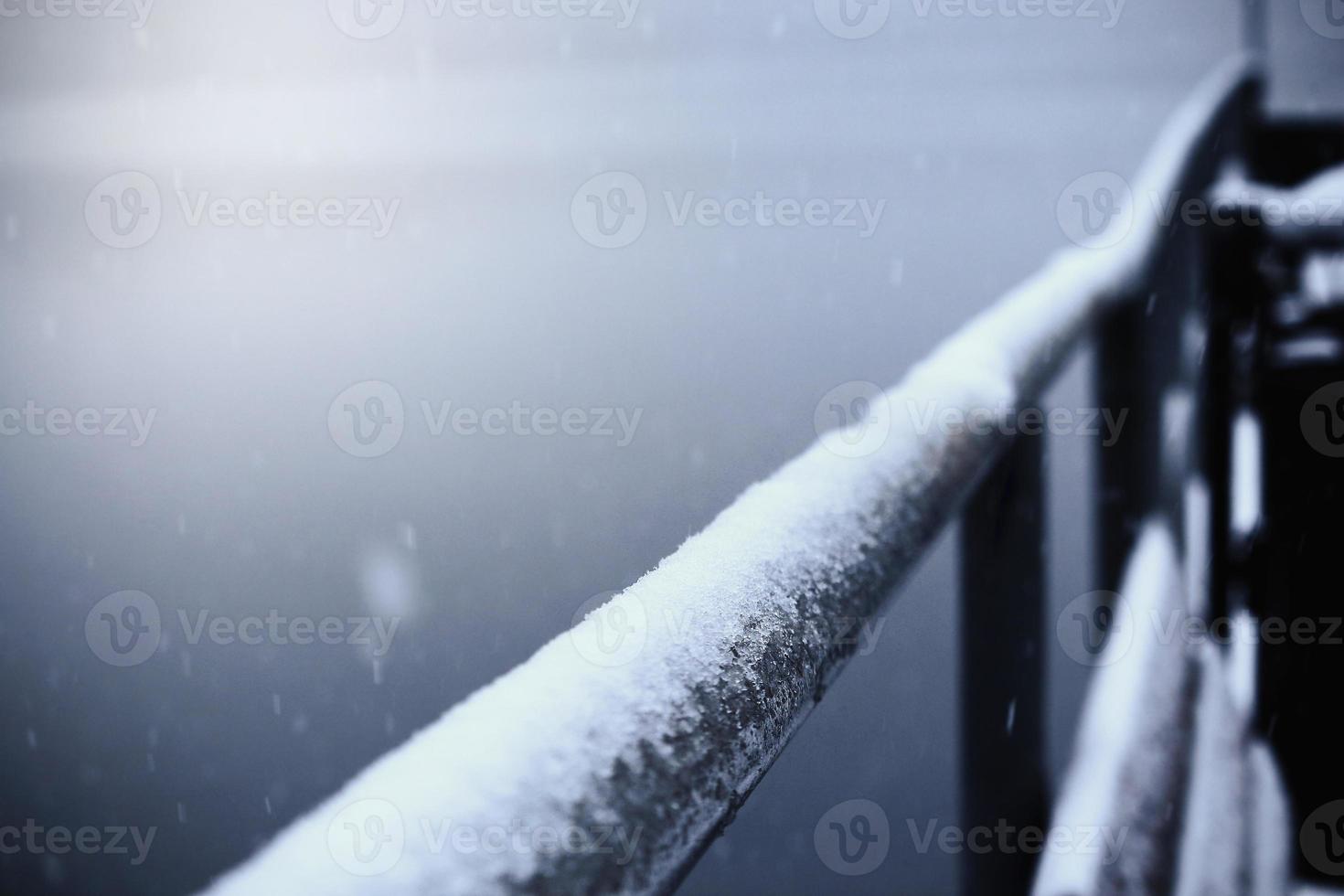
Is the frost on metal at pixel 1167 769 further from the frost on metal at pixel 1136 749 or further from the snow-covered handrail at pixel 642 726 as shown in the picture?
the snow-covered handrail at pixel 642 726

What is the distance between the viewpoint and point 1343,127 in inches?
90.0

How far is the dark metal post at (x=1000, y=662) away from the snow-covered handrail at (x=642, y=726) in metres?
0.32

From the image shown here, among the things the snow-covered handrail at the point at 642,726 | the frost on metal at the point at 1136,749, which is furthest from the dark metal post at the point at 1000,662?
the snow-covered handrail at the point at 642,726

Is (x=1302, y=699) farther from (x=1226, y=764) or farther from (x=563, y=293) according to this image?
(x=563, y=293)

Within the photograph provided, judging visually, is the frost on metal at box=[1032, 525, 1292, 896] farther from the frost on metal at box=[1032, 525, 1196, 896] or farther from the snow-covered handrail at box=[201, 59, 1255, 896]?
the snow-covered handrail at box=[201, 59, 1255, 896]

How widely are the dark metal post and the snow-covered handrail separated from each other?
32cm

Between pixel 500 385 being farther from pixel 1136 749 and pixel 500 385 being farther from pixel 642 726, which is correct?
pixel 642 726

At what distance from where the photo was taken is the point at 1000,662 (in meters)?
0.80

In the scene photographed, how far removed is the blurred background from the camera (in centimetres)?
1828

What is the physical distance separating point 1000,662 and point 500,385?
27.2m

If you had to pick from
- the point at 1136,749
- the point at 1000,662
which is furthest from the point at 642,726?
the point at 1136,749

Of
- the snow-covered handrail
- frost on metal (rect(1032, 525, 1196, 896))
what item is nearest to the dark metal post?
frost on metal (rect(1032, 525, 1196, 896))

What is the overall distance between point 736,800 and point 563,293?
4177 cm

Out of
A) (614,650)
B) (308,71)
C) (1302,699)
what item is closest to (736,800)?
(614,650)
